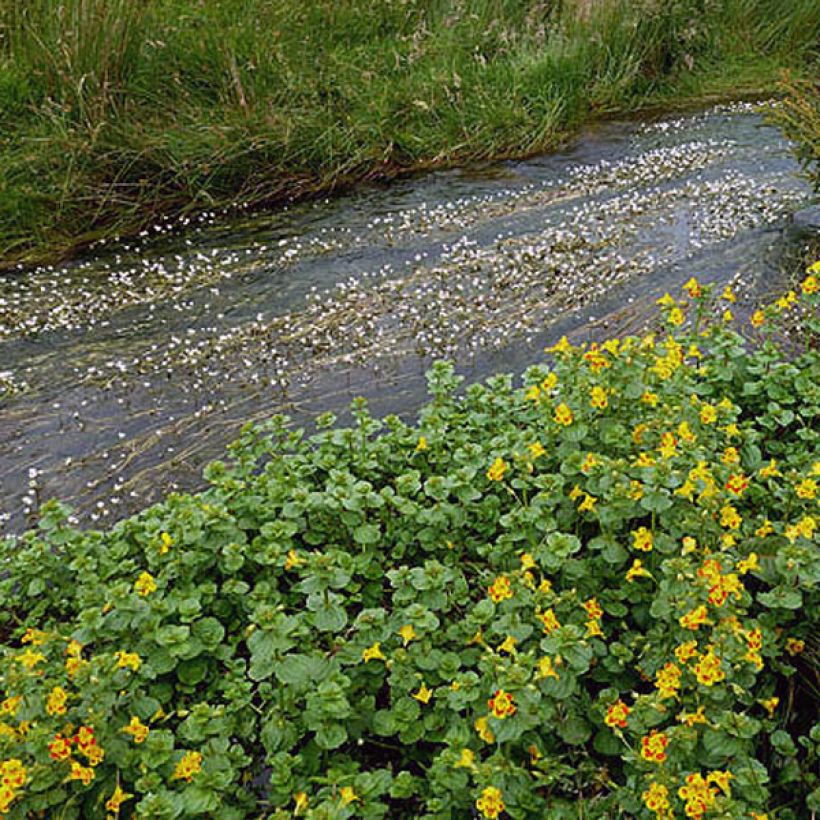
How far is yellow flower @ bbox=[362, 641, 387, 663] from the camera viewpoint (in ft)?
7.39

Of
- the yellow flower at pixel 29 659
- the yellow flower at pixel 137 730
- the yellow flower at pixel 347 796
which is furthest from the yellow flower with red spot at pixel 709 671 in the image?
the yellow flower at pixel 29 659

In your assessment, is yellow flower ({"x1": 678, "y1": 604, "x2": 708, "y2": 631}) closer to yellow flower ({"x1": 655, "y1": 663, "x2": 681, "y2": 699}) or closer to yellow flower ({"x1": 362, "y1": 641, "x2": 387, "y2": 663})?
yellow flower ({"x1": 655, "y1": 663, "x2": 681, "y2": 699})

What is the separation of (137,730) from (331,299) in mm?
3499

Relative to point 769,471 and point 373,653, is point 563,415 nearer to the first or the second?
point 769,471

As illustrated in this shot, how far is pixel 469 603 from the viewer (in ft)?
8.46

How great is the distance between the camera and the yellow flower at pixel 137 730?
85.1 inches

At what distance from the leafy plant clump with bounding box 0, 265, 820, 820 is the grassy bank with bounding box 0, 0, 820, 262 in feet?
12.5

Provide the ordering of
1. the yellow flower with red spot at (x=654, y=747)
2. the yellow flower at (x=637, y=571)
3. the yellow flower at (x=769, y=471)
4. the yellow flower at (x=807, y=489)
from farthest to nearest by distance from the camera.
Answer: the yellow flower at (x=769, y=471)
the yellow flower at (x=807, y=489)
the yellow flower at (x=637, y=571)
the yellow flower with red spot at (x=654, y=747)

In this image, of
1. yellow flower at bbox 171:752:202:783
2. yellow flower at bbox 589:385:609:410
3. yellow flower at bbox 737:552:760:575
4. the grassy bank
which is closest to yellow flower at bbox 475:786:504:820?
yellow flower at bbox 171:752:202:783

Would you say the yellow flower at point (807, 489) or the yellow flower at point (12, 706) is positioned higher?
the yellow flower at point (807, 489)

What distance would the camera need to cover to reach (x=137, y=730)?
2168 millimetres

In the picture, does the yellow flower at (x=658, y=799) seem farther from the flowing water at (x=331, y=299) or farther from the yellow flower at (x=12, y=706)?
the flowing water at (x=331, y=299)

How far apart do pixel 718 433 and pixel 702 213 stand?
3.83 m

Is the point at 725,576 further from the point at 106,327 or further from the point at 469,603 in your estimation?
the point at 106,327
